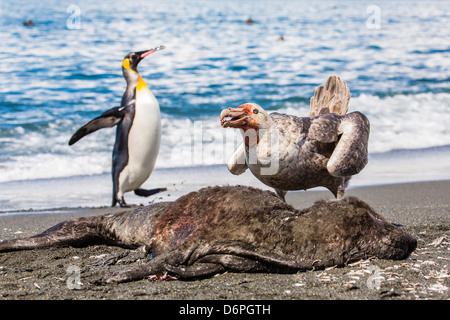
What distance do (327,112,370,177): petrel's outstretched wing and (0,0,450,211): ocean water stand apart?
4.46 metres

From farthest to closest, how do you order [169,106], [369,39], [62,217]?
[369,39], [169,106], [62,217]

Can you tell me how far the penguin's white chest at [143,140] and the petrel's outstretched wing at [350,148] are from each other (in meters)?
4.47

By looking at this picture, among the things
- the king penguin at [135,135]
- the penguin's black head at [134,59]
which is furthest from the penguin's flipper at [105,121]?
the penguin's black head at [134,59]

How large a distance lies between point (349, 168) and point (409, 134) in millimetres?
8065

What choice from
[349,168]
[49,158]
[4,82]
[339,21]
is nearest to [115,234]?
[349,168]

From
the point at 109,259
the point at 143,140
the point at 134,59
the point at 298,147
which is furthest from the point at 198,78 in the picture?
the point at 109,259

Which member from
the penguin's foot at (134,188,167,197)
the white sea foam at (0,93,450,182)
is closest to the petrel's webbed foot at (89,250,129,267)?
the penguin's foot at (134,188,167,197)

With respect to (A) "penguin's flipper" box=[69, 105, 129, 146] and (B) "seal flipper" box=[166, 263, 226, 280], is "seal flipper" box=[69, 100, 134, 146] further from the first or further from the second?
(B) "seal flipper" box=[166, 263, 226, 280]

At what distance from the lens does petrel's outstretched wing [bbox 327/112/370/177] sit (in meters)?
5.32

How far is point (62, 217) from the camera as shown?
7.41 m

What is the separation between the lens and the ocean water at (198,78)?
1191cm

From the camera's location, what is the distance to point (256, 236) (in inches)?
179

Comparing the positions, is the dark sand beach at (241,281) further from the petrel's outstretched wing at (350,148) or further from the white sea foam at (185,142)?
the white sea foam at (185,142)
